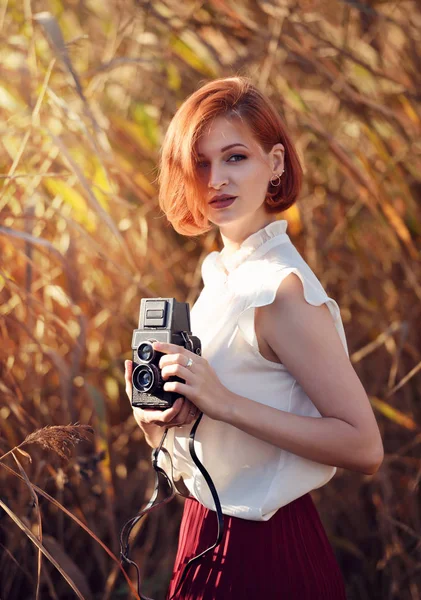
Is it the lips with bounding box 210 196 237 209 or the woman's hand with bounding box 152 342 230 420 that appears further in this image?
the lips with bounding box 210 196 237 209

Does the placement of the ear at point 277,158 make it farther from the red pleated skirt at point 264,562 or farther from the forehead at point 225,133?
the red pleated skirt at point 264,562

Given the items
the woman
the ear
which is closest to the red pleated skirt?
the woman

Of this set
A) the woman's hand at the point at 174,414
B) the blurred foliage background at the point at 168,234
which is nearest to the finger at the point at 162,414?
the woman's hand at the point at 174,414

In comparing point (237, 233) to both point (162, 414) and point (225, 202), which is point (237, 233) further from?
point (162, 414)

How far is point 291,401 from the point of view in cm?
91

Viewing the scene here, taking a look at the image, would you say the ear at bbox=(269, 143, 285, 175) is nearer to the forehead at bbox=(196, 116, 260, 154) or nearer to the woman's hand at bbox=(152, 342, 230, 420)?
the forehead at bbox=(196, 116, 260, 154)

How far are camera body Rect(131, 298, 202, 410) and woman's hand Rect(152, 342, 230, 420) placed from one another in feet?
0.07

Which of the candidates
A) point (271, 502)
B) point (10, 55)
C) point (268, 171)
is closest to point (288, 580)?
point (271, 502)

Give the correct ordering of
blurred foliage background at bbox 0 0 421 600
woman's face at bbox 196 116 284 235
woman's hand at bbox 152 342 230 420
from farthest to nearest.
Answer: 1. blurred foliage background at bbox 0 0 421 600
2. woman's face at bbox 196 116 284 235
3. woman's hand at bbox 152 342 230 420

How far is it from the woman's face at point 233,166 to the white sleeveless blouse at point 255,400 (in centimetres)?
7

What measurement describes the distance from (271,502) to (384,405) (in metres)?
0.79

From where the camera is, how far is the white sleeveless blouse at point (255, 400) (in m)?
0.88

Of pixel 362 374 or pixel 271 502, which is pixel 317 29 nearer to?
pixel 362 374

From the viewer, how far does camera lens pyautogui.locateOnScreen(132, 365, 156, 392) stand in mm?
857
